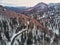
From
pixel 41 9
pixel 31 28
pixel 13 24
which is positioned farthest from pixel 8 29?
pixel 41 9

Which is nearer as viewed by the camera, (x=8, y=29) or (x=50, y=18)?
(x=8, y=29)

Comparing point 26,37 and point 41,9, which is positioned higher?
point 41,9

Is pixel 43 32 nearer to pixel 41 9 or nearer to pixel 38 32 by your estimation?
pixel 38 32

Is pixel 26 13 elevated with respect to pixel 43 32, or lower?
elevated

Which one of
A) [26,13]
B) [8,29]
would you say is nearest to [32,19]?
[26,13]

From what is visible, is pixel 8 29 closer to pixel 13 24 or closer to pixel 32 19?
pixel 13 24

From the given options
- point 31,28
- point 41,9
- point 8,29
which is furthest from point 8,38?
point 41,9

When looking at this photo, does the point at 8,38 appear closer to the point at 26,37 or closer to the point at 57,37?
the point at 26,37
